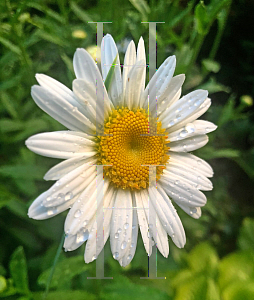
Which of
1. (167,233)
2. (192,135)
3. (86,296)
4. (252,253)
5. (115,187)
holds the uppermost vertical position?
(192,135)

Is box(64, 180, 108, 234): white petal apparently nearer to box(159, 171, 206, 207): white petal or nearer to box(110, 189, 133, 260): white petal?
box(110, 189, 133, 260): white petal

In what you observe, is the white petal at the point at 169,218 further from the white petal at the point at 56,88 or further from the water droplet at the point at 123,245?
the white petal at the point at 56,88

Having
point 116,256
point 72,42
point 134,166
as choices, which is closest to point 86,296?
point 116,256

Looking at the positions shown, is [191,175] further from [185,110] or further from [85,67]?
[85,67]

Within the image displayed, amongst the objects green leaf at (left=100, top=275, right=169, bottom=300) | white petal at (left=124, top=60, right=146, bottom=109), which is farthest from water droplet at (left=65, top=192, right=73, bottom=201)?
green leaf at (left=100, top=275, right=169, bottom=300)

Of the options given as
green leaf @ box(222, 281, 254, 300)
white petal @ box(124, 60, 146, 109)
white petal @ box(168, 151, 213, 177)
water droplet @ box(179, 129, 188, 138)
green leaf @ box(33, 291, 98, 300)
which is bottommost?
green leaf @ box(222, 281, 254, 300)

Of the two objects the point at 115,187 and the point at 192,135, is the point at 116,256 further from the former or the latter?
the point at 192,135
